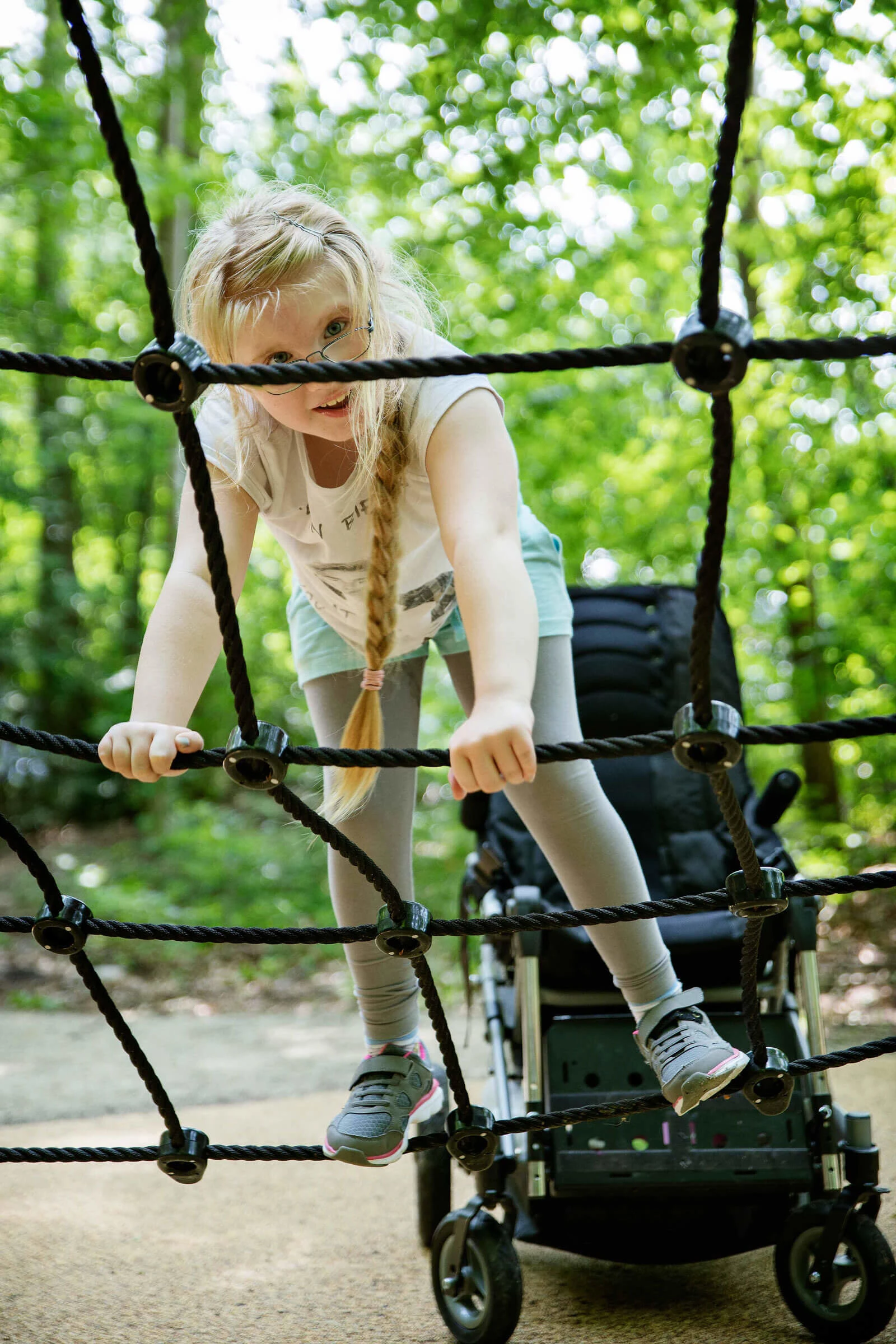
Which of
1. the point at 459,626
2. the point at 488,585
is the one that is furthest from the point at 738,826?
the point at 459,626

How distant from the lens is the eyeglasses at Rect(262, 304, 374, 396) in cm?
135

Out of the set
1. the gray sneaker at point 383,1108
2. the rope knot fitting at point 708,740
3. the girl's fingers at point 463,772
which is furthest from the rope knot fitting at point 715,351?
the gray sneaker at point 383,1108

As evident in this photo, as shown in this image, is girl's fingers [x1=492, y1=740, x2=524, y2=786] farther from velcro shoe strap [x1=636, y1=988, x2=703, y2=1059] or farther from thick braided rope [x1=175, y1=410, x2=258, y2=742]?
velcro shoe strap [x1=636, y1=988, x2=703, y2=1059]

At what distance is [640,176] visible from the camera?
617 centimetres

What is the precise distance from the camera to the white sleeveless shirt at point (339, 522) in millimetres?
1531

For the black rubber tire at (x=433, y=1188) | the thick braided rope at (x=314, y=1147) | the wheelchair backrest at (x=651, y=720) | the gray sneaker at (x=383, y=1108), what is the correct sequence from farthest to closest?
1. the wheelchair backrest at (x=651, y=720)
2. the black rubber tire at (x=433, y=1188)
3. the gray sneaker at (x=383, y=1108)
4. the thick braided rope at (x=314, y=1147)

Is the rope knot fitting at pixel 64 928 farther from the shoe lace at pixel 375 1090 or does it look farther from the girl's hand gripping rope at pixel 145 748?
the shoe lace at pixel 375 1090

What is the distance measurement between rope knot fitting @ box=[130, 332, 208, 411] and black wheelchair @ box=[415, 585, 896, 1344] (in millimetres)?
1051

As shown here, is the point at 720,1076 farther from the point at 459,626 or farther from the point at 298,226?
the point at 298,226

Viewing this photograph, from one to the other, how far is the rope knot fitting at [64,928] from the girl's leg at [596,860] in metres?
0.58

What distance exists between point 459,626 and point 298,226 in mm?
604

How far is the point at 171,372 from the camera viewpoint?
0.99 m

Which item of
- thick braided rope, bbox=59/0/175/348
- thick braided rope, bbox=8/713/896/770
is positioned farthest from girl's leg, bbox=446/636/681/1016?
thick braided rope, bbox=59/0/175/348

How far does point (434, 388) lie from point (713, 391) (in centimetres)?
56
